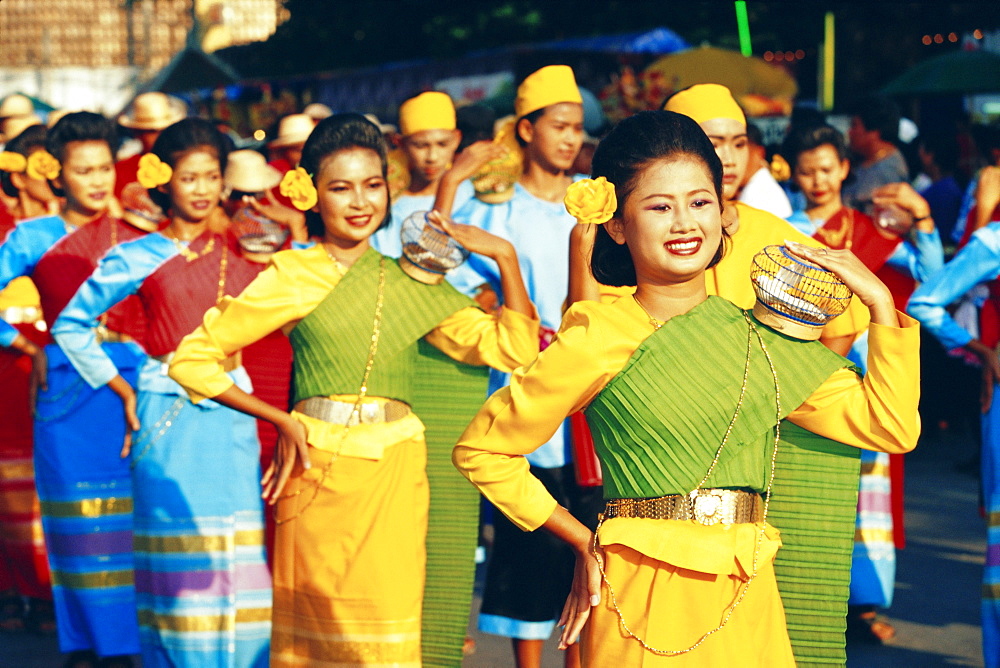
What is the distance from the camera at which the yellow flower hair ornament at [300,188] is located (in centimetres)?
429

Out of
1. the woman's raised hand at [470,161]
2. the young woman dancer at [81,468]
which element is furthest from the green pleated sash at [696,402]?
the young woman dancer at [81,468]

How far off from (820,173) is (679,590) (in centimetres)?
319

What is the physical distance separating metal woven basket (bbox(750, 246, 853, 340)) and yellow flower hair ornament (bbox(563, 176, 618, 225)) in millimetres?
326

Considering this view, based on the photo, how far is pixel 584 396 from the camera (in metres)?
2.88

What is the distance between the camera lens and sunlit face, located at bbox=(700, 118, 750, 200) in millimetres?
4516

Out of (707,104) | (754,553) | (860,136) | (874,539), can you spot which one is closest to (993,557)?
(874,539)

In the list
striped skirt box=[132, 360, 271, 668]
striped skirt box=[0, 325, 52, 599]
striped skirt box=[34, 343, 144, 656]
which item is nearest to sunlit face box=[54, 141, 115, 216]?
striped skirt box=[34, 343, 144, 656]

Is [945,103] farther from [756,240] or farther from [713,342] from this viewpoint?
[713,342]

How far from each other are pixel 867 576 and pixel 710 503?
3.13m

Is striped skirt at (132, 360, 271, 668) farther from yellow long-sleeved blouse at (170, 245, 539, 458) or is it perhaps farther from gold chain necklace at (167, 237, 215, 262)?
yellow long-sleeved blouse at (170, 245, 539, 458)

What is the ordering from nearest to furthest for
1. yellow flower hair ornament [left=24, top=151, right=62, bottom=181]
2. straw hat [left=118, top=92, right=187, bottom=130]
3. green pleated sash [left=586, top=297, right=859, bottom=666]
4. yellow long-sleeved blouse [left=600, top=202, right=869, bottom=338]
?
green pleated sash [left=586, top=297, right=859, bottom=666] < yellow long-sleeved blouse [left=600, top=202, right=869, bottom=338] < yellow flower hair ornament [left=24, top=151, right=62, bottom=181] < straw hat [left=118, top=92, right=187, bottom=130]

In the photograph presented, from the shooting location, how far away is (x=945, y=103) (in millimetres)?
13438

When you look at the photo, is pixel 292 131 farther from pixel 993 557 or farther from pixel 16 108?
pixel 993 557

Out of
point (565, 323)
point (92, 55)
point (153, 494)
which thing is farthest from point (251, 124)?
point (92, 55)
